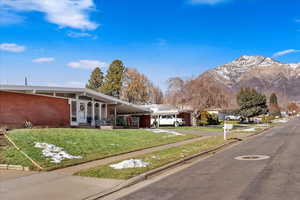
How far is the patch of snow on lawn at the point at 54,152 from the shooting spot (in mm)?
13124

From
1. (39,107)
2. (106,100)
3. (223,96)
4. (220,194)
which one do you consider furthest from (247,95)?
(220,194)

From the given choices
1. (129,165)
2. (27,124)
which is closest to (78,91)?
(27,124)

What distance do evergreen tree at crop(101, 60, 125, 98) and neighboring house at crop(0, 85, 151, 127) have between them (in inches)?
1387

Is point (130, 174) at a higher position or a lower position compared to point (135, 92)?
lower

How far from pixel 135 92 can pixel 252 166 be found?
2467 inches

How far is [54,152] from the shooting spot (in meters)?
13.9

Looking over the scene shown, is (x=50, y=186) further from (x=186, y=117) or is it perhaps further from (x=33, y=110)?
(x=186, y=117)

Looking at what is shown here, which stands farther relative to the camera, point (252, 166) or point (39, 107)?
point (39, 107)

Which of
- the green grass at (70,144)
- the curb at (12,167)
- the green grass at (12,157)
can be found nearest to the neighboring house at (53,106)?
the green grass at (70,144)

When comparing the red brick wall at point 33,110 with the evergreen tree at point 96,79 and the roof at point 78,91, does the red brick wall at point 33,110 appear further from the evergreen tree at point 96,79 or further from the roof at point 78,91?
the evergreen tree at point 96,79

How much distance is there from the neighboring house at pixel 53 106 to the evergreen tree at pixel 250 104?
1783 inches

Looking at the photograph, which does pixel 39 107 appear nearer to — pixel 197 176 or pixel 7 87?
pixel 7 87

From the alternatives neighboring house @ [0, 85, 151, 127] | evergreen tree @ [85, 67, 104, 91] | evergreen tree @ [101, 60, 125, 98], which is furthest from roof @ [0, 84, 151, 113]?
evergreen tree @ [85, 67, 104, 91]

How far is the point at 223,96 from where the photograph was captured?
2189 inches
